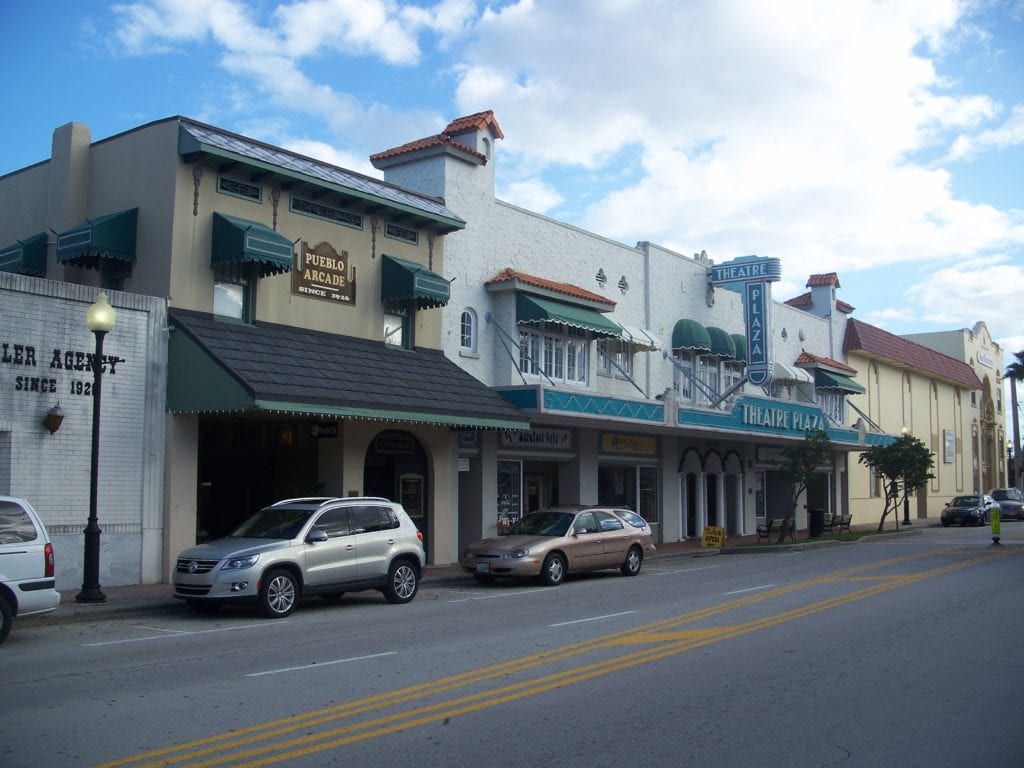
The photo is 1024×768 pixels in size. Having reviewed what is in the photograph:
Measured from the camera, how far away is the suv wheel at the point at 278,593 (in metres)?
14.0

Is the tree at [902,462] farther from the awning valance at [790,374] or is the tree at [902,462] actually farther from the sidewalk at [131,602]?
the sidewalk at [131,602]

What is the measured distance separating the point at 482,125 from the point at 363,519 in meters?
13.2

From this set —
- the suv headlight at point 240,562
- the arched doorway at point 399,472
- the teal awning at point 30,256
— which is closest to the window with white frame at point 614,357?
the arched doorway at point 399,472

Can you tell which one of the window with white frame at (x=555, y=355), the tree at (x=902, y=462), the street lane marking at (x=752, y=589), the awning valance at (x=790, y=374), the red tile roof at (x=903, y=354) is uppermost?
the red tile roof at (x=903, y=354)

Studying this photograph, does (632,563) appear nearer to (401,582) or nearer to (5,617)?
(401,582)

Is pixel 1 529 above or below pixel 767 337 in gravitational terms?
below

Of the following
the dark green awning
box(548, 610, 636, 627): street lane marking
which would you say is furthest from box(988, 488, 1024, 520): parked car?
box(548, 610, 636, 627): street lane marking

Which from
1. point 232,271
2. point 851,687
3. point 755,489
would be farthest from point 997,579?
point 755,489

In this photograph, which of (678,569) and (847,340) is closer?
(678,569)

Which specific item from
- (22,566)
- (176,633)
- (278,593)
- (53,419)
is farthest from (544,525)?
(22,566)

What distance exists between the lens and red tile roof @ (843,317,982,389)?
156 ft

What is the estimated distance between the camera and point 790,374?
1535 inches

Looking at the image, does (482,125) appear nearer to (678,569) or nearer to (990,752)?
(678,569)

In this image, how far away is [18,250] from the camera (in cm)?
2136
